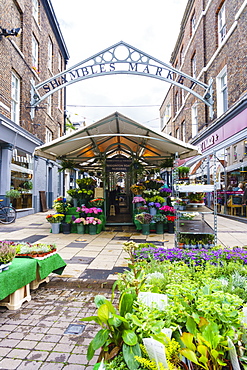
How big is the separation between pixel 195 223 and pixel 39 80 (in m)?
14.5

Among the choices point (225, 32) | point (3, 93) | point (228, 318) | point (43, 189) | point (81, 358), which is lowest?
point (81, 358)

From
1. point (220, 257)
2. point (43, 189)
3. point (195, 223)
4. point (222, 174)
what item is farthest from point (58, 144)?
Answer: point (43, 189)

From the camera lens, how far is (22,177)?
13758 mm

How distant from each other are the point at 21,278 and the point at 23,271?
0.10 metres

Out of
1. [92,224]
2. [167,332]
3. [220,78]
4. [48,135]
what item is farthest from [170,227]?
[48,135]

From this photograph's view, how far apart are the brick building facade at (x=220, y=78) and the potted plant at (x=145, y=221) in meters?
2.33

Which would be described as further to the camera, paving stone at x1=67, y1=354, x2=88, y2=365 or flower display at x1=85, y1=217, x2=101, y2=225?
flower display at x1=85, y1=217, x2=101, y2=225

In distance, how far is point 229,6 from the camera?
38.0 ft

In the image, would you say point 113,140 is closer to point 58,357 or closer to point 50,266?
point 50,266

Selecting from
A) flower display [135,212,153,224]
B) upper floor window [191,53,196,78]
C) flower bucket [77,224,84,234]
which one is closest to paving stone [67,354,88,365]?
flower display [135,212,153,224]

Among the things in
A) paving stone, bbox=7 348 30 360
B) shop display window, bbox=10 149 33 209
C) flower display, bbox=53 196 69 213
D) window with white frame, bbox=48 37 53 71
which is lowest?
paving stone, bbox=7 348 30 360

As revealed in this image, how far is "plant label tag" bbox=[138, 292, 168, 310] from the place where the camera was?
181 centimetres

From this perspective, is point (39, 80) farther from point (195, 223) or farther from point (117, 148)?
point (195, 223)

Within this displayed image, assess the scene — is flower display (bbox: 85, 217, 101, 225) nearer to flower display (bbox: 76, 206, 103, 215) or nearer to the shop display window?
flower display (bbox: 76, 206, 103, 215)
